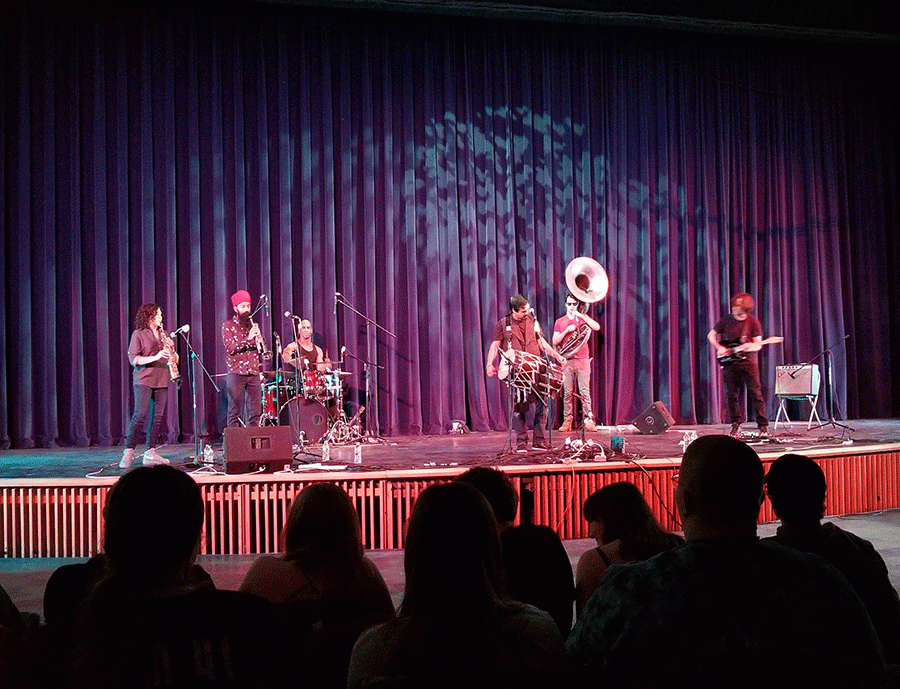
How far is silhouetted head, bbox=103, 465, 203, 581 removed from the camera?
164 cm

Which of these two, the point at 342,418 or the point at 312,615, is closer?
the point at 312,615

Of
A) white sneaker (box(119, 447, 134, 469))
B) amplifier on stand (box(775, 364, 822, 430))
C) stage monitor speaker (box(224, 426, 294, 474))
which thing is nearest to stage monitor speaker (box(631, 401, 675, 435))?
amplifier on stand (box(775, 364, 822, 430))

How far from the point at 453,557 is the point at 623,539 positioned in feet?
4.00

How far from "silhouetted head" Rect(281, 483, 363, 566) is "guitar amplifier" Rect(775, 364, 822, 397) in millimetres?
8390

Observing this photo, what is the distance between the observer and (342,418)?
9500 millimetres

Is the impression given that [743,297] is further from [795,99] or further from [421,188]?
[795,99]

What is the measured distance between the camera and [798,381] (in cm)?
974

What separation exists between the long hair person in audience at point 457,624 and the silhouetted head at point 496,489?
3.66 feet

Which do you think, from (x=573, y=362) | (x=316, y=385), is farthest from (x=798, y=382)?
(x=316, y=385)

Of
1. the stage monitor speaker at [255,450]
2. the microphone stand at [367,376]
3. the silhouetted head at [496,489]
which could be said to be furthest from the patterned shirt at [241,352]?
the silhouetted head at [496,489]

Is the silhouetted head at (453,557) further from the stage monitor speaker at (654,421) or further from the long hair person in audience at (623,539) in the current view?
the stage monitor speaker at (654,421)

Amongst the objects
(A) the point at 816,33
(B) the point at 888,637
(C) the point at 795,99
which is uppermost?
(A) the point at 816,33

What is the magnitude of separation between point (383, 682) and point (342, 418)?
8.13 meters

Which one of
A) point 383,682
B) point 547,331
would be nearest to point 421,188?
point 547,331
